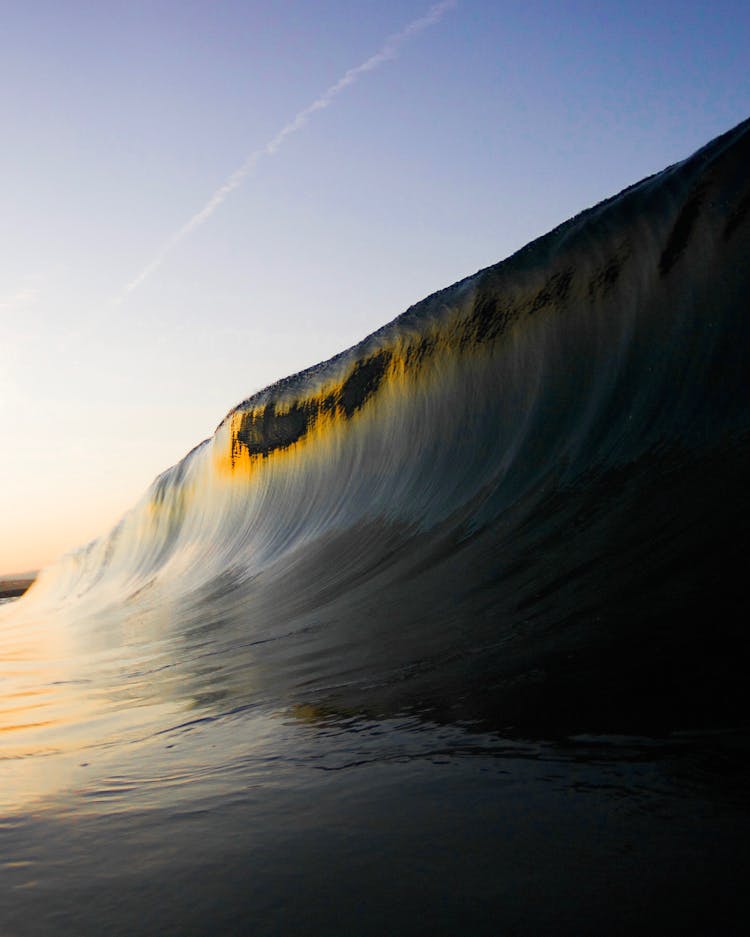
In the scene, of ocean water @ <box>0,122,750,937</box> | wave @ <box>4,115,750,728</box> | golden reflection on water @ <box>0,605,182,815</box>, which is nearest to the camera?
ocean water @ <box>0,122,750,937</box>

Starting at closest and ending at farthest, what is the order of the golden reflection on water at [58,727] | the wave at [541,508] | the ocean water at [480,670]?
the ocean water at [480,670] < the golden reflection on water at [58,727] < the wave at [541,508]

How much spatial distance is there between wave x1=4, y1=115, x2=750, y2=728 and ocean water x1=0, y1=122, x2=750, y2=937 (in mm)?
13

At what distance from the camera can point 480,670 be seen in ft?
5.90

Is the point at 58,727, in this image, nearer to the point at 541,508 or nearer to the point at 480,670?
the point at 480,670

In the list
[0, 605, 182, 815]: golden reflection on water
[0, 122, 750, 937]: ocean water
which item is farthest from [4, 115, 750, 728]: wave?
[0, 605, 182, 815]: golden reflection on water

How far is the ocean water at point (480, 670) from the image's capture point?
884 millimetres

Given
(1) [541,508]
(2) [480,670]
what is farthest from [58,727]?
(1) [541,508]

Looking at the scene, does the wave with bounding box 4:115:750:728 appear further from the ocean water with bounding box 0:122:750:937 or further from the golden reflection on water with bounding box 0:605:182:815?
the golden reflection on water with bounding box 0:605:182:815

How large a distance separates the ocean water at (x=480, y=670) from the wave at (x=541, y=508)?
0.04ft

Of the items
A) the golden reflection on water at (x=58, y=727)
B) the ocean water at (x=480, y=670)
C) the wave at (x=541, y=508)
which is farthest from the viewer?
the wave at (x=541, y=508)

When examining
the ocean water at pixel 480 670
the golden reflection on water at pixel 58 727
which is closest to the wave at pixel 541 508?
the ocean water at pixel 480 670

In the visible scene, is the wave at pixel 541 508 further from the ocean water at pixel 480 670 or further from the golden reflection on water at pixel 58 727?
the golden reflection on water at pixel 58 727

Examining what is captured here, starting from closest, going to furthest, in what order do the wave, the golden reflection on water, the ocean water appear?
the ocean water < the golden reflection on water < the wave

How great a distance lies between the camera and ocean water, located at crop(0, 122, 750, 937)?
88 centimetres
